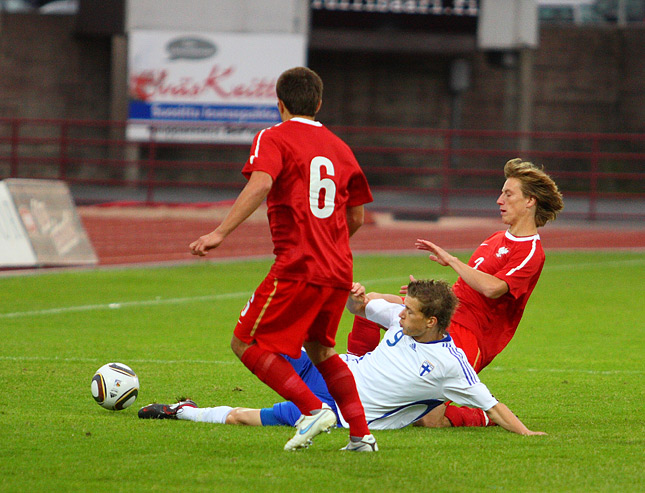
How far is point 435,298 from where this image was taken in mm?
5219

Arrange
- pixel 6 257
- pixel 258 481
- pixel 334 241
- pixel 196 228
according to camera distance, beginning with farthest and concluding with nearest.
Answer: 1. pixel 196 228
2. pixel 6 257
3. pixel 334 241
4. pixel 258 481

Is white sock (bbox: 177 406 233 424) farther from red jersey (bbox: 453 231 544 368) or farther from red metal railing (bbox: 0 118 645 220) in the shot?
red metal railing (bbox: 0 118 645 220)

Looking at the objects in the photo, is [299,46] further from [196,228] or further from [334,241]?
[334,241]

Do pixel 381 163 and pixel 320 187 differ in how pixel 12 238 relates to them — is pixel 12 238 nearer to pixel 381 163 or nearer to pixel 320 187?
pixel 320 187

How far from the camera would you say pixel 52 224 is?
13953 mm

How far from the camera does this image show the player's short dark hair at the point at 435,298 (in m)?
5.22

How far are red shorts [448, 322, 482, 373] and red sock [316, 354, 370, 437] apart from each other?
3.45 feet

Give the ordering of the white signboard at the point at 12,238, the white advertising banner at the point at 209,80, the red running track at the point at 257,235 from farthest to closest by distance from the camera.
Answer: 1. the white advertising banner at the point at 209,80
2. the red running track at the point at 257,235
3. the white signboard at the point at 12,238

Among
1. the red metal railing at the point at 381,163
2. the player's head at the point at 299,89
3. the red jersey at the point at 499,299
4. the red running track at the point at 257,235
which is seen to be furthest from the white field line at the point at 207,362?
the red metal railing at the point at 381,163

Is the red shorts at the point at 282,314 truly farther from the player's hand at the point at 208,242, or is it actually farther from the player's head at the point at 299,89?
the player's head at the point at 299,89

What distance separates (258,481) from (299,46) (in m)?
20.4

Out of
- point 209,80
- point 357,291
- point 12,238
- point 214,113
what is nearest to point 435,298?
point 357,291

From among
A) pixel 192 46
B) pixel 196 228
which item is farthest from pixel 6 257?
pixel 192 46

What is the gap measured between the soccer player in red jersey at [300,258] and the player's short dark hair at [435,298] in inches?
20.6
